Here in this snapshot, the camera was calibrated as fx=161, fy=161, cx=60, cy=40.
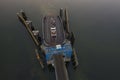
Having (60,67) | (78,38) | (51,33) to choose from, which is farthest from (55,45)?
(78,38)

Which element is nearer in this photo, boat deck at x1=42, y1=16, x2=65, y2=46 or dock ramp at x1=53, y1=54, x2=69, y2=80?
dock ramp at x1=53, y1=54, x2=69, y2=80

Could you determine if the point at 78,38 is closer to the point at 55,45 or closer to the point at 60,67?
the point at 55,45

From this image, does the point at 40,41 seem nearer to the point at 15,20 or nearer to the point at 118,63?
the point at 15,20

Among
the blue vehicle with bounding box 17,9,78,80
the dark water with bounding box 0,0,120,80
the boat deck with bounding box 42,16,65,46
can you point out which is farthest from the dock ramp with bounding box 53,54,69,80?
the dark water with bounding box 0,0,120,80

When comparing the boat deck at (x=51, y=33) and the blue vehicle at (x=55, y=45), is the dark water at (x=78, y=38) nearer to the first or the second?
the blue vehicle at (x=55, y=45)

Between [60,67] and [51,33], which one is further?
[51,33]

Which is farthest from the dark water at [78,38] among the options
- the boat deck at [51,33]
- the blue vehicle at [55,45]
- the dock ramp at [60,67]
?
the boat deck at [51,33]

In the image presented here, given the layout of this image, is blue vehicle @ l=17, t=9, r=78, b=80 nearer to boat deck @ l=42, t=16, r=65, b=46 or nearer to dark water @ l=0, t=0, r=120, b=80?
boat deck @ l=42, t=16, r=65, b=46
